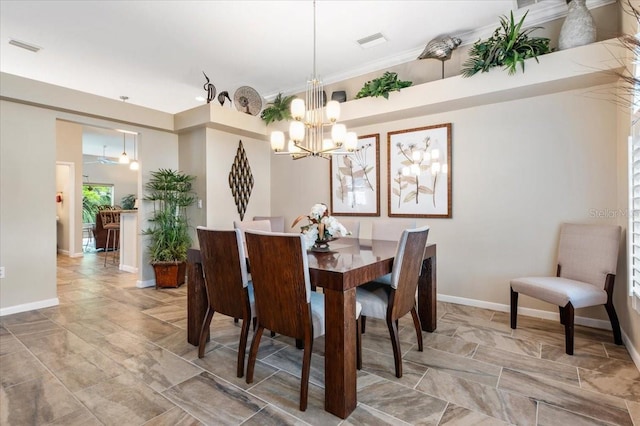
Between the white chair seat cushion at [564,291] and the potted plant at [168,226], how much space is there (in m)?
4.10

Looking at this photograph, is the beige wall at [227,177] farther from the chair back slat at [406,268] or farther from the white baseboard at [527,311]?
the chair back slat at [406,268]

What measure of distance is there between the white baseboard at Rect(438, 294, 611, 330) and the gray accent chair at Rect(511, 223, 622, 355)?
39 cm

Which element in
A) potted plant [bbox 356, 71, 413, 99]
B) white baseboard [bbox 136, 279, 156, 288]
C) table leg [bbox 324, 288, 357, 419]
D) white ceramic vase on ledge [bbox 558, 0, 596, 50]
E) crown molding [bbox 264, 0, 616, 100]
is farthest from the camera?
white baseboard [bbox 136, 279, 156, 288]

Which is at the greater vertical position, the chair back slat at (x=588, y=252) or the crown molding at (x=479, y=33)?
the crown molding at (x=479, y=33)

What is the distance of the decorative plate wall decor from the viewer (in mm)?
4582

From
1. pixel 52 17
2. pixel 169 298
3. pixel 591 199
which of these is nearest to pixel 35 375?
pixel 169 298

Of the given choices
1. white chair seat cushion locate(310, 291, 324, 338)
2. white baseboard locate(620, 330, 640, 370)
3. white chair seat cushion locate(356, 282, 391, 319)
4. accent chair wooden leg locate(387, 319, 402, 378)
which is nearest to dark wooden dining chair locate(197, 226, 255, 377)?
white chair seat cushion locate(310, 291, 324, 338)

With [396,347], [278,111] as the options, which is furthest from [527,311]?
[278,111]

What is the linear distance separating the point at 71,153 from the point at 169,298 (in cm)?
532

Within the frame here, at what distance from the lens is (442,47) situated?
3346 millimetres

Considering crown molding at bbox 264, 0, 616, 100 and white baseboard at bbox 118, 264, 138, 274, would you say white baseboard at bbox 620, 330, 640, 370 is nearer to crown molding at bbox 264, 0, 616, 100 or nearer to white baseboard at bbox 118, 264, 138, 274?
crown molding at bbox 264, 0, 616, 100

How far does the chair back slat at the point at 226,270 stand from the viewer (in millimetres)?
1990

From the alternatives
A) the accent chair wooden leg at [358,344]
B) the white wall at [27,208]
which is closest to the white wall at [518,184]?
the accent chair wooden leg at [358,344]

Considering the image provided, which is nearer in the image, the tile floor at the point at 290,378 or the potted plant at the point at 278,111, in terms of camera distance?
the tile floor at the point at 290,378
